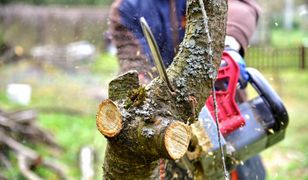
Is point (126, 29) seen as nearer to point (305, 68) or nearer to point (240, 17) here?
point (240, 17)

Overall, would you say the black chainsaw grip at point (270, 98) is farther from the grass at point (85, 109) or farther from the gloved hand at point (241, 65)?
the grass at point (85, 109)

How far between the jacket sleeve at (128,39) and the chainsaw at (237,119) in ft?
1.12

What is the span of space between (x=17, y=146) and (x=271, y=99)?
3270 millimetres

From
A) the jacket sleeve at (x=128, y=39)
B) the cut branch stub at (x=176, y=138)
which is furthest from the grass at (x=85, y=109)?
the cut branch stub at (x=176, y=138)

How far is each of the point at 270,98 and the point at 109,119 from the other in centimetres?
88

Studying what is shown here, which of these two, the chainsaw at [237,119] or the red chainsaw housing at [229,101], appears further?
the red chainsaw housing at [229,101]

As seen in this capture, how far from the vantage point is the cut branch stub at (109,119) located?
1.66 metres

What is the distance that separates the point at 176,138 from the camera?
163cm

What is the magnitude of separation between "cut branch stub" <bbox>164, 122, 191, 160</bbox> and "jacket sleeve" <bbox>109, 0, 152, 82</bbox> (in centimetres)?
74

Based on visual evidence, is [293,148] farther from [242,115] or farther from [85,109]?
[242,115]

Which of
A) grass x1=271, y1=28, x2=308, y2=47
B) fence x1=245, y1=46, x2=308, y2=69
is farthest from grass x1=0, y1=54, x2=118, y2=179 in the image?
grass x1=271, y1=28, x2=308, y2=47

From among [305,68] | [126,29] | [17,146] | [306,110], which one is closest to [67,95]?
[306,110]

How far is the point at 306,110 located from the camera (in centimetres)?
859

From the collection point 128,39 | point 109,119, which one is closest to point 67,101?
point 128,39
